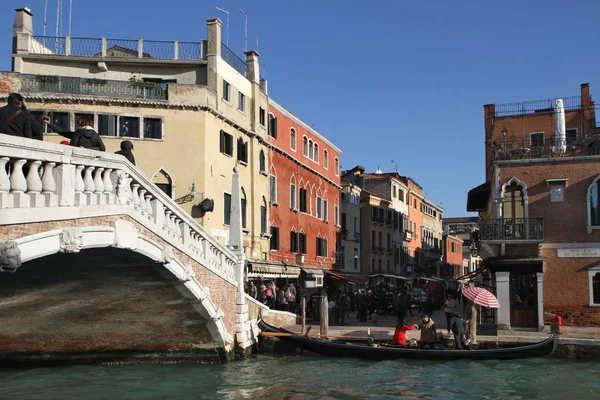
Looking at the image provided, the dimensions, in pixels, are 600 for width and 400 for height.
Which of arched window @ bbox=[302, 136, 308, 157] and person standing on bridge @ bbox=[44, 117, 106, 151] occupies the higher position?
arched window @ bbox=[302, 136, 308, 157]

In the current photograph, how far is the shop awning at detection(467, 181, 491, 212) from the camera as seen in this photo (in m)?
27.7

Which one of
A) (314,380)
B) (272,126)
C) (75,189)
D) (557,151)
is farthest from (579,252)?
(75,189)

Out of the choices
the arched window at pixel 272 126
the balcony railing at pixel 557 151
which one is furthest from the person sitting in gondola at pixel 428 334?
the arched window at pixel 272 126

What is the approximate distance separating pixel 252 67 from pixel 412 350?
1356cm

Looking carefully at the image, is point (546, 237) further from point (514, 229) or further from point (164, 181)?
point (164, 181)

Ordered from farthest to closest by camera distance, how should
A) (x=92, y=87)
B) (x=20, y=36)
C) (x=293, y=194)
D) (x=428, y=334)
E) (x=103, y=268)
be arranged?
(x=293, y=194) < (x=20, y=36) < (x=92, y=87) < (x=428, y=334) < (x=103, y=268)

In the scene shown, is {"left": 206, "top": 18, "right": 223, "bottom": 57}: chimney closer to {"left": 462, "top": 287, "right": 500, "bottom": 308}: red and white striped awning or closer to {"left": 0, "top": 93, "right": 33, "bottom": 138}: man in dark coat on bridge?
{"left": 462, "top": 287, "right": 500, "bottom": 308}: red and white striped awning

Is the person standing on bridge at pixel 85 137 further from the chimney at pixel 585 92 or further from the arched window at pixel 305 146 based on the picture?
the chimney at pixel 585 92

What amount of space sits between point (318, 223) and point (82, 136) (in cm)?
2442

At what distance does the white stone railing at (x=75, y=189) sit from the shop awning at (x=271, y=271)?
1098 centimetres

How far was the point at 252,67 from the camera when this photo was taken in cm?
2661

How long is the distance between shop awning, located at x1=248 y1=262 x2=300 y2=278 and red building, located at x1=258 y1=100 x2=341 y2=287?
3.1 inches

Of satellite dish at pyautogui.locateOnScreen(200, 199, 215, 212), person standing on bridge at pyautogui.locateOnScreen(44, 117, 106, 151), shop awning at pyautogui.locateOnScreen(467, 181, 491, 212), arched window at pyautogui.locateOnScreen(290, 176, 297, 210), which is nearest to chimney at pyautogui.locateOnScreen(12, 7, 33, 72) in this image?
satellite dish at pyautogui.locateOnScreen(200, 199, 215, 212)

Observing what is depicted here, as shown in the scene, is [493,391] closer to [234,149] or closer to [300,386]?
[300,386]
